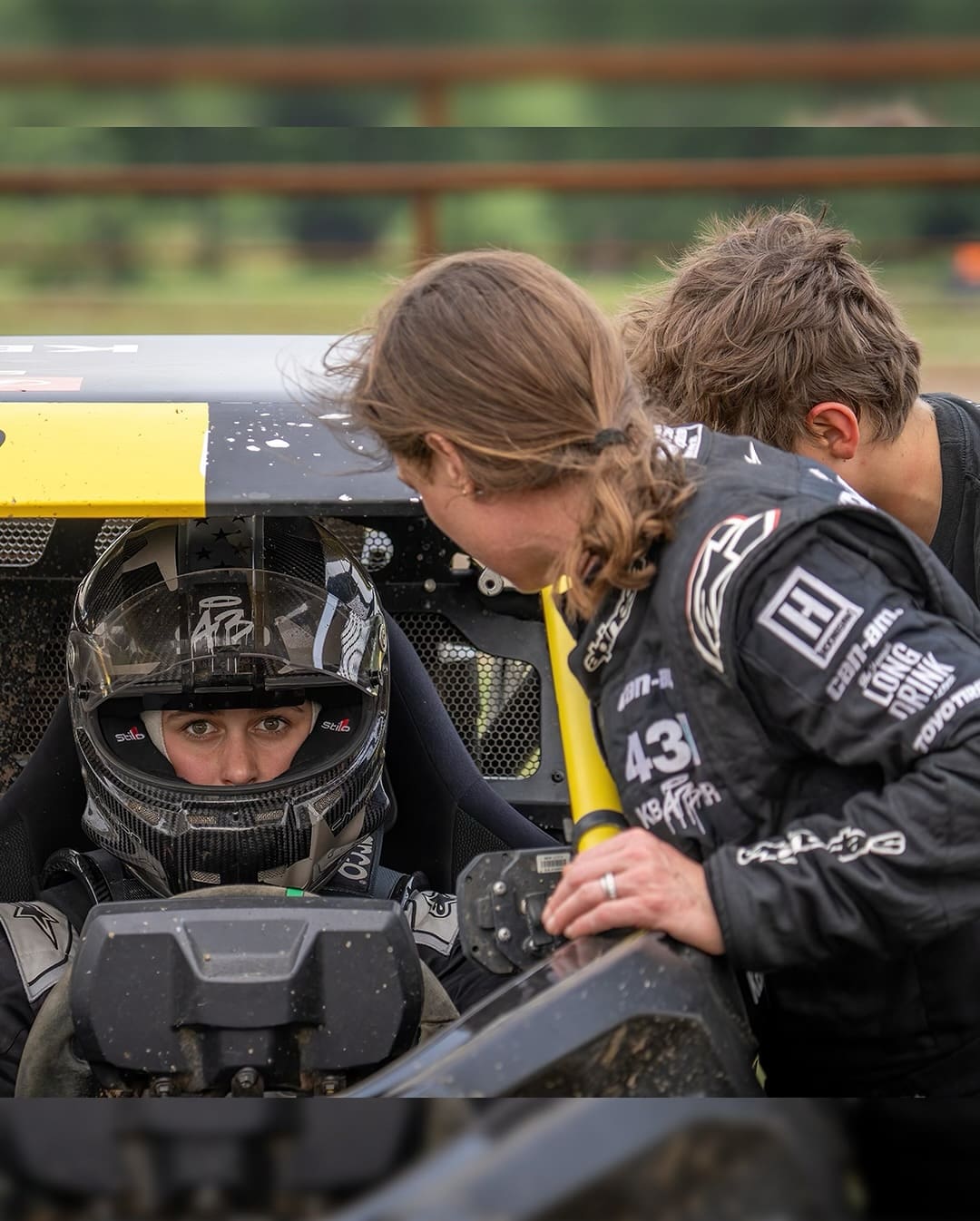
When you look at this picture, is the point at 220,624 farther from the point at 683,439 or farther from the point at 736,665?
the point at 736,665

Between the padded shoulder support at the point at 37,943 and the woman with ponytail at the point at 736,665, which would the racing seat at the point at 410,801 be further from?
the woman with ponytail at the point at 736,665

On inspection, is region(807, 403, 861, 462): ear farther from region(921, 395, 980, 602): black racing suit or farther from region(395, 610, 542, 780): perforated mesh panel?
region(395, 610, 542, 780): perforated mesh panel

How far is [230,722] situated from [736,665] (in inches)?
42.5

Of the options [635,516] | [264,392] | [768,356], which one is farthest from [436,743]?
[635,516]

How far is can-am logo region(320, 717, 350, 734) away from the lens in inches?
94.0

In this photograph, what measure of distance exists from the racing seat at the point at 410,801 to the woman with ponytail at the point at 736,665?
708 millimetres

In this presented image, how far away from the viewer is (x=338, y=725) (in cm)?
239

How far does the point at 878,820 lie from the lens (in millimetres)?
1442

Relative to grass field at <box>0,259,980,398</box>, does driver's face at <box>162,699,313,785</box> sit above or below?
above

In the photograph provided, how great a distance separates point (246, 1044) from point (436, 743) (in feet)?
3.05

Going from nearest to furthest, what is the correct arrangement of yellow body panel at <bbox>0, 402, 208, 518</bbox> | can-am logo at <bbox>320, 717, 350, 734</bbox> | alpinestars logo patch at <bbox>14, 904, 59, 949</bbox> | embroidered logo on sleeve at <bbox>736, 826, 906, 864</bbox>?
embroidered logo on sleeve at <bbox>736, 826, 906, 864</bbox>, yellow body panel at <bbox>0, 402, 208, 518</bbox>, alpinestars logo patch at <bbox>14, 904, 59, 949</bbox>, can-am logo at <bbox>320, 717, 350, 734</bbox>

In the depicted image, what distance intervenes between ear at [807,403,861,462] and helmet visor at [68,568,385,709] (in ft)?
2.52
